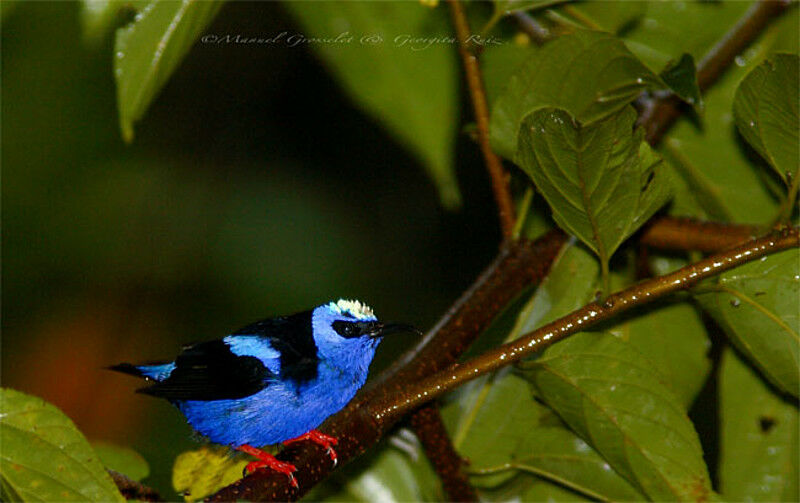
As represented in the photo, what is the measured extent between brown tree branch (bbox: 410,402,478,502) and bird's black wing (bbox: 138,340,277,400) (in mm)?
425

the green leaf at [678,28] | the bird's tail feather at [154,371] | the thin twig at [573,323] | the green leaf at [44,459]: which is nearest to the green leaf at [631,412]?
the thin twig at [573,323]

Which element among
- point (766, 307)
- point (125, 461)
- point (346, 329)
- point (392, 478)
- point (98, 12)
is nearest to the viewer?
point (98, 12)

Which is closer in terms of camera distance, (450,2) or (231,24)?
(450,2)

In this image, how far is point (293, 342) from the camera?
2.38 m

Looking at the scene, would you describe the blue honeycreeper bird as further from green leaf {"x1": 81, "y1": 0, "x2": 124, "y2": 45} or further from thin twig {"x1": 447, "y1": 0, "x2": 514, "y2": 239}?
green leaf {"x1": 81, "y1": 0, "x2": 124, "y2": 45}

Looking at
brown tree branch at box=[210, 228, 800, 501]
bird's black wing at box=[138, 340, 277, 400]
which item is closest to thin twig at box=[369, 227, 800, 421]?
brown tree branch at box=[210, 228, 800, 501]

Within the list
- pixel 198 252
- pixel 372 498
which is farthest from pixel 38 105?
pixel 372 498

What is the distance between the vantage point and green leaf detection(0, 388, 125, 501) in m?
1.79

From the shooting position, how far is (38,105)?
14.4 ft

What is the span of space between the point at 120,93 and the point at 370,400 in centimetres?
98

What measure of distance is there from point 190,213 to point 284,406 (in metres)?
2.88

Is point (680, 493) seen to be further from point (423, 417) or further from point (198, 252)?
point (198, 252)

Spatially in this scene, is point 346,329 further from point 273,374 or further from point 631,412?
point 631,412

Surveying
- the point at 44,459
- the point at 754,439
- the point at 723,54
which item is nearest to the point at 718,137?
the point at 723,54
